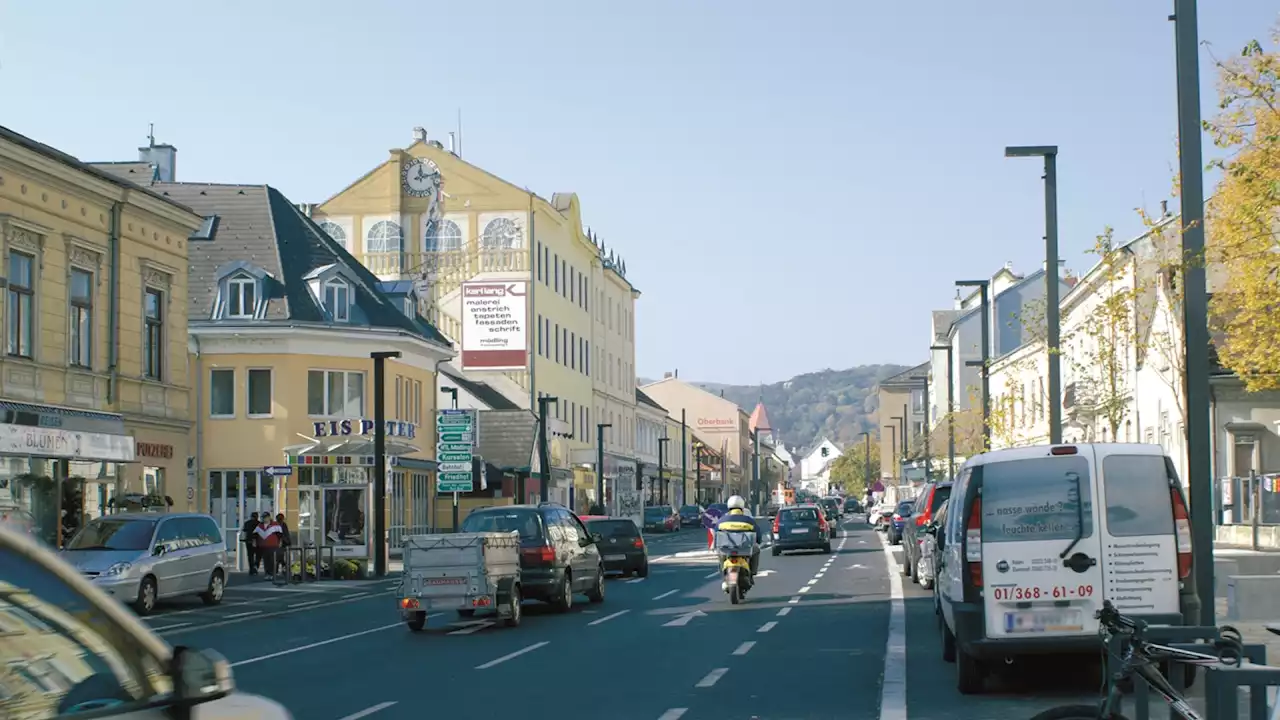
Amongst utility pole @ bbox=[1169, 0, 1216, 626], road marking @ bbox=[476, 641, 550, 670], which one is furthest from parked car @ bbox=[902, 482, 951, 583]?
utility pole @ bbox=[1169, 0, 1216, 626]

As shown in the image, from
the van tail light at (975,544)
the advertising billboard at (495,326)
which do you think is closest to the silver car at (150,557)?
the van tail light at (975,544)

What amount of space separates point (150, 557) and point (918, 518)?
14759mm

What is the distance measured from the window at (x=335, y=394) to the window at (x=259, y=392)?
128 centimetres

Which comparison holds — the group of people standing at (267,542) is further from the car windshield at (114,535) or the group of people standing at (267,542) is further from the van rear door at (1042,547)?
the van rear door at (1042,547)

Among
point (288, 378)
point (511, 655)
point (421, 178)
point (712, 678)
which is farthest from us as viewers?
point (421, 178)

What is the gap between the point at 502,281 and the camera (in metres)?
71.5

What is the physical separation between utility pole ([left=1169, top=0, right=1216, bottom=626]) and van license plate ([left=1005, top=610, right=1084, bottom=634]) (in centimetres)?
111

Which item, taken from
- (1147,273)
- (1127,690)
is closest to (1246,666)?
(1127,690)

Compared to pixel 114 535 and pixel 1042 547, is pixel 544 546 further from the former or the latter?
pixel 1042 547

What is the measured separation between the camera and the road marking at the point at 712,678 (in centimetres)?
1464

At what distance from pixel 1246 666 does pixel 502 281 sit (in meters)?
65.7

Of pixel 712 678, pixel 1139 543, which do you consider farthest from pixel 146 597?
pixel 1139 543

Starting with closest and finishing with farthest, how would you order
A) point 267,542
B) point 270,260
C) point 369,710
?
point 369,710, point 267,542, point 270,260

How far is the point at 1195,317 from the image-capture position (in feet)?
45.3
